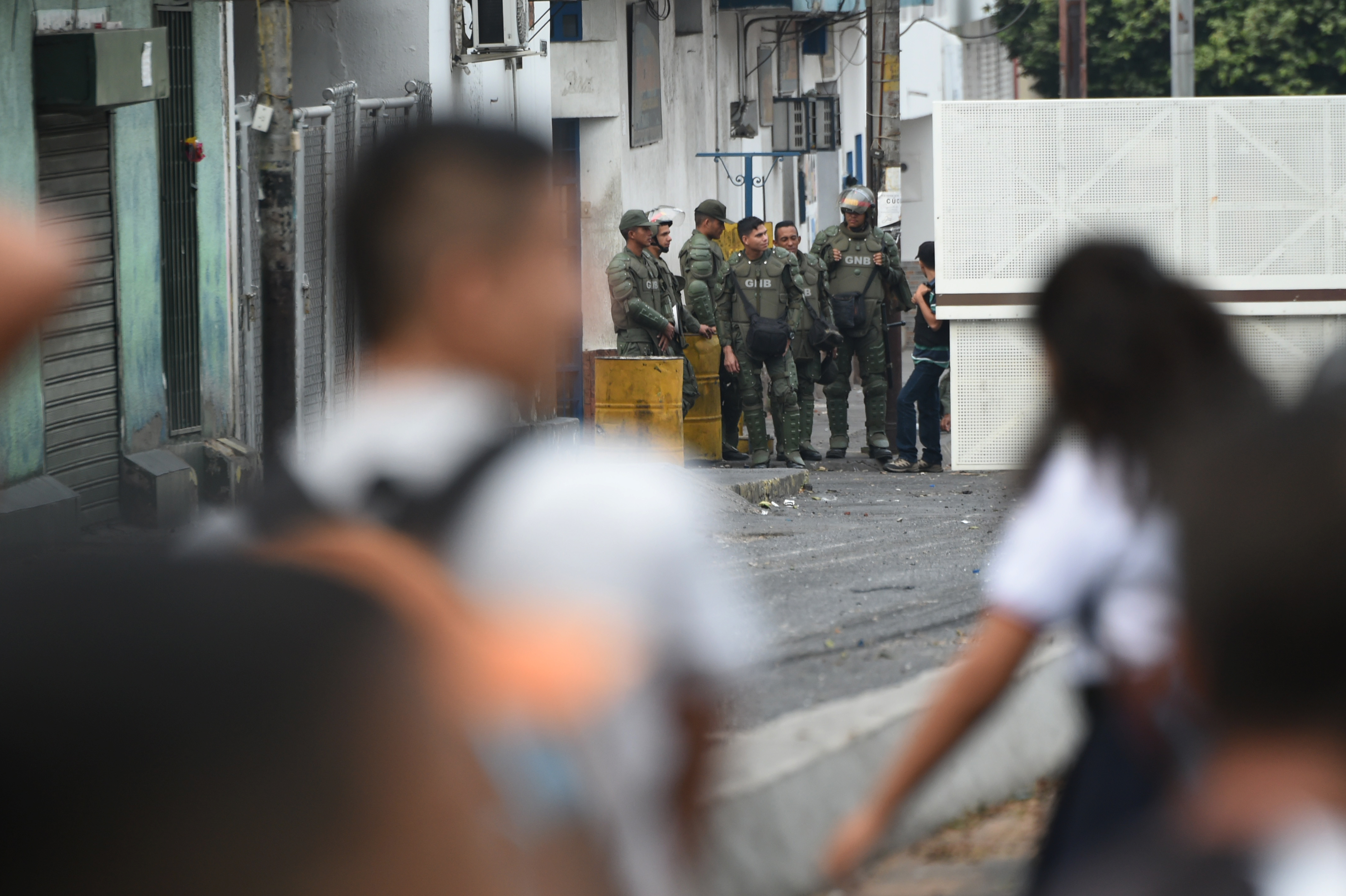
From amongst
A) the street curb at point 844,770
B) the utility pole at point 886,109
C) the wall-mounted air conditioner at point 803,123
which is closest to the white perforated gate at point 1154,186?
the utility pole at point 886,109

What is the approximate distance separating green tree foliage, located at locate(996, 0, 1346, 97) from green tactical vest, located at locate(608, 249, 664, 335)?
19.4 meters

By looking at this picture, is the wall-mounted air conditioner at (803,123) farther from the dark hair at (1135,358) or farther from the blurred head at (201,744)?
the blurred head at (201,744)

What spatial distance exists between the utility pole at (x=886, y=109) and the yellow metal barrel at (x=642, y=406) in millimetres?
3930

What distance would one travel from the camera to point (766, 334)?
12.7m

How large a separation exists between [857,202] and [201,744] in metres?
12.4

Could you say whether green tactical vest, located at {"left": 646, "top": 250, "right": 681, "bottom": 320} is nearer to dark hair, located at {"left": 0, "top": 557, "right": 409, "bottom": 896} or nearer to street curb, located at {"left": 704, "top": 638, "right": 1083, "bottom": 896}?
street curb, located at {"left": 704, "top": 638, "right": 1083, "bottom": 896}

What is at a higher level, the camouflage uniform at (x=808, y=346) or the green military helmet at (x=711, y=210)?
the green military helmet at (x=711, y=210)

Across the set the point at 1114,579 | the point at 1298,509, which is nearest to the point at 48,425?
the point at 1114,579

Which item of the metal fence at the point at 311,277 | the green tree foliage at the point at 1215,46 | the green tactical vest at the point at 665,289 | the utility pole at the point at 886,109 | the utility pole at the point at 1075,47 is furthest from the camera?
the green tree foliage at the point at 1215,46

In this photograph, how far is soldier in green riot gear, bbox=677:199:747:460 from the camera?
1293 cm

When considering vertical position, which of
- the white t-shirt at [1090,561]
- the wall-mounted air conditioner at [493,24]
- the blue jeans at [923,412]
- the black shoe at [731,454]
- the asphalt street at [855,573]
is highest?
the wall-mounted air conditioner at [493,24]

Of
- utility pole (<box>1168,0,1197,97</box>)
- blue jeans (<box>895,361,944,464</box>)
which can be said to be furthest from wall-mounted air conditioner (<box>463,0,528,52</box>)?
utility pole (<box>1168,0,1197,97</box>)

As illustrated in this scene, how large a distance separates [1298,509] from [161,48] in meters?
8.85

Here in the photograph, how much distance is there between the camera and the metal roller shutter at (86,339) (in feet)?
29.6
